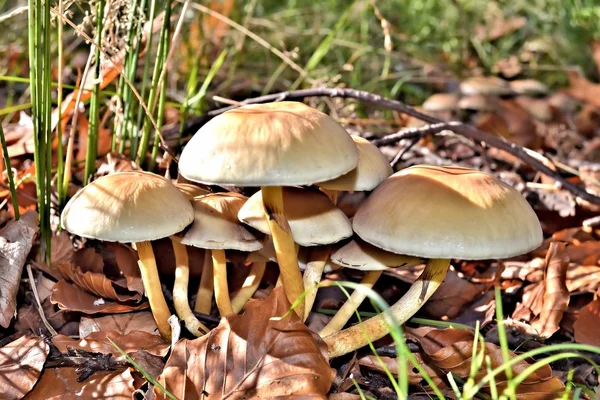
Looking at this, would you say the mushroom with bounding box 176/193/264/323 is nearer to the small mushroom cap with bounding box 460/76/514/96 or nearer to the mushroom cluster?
the mushroom cluster

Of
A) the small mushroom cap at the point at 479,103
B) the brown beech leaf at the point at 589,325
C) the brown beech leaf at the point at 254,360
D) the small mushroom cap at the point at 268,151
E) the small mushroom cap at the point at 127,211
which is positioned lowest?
the brown beech leaf at the point at 589,325

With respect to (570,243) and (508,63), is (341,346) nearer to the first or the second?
(570,243)

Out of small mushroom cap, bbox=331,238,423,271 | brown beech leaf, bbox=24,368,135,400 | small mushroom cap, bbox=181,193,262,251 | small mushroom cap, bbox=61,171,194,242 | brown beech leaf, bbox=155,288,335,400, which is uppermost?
small mushroom cap, bbox=61,171,194,242

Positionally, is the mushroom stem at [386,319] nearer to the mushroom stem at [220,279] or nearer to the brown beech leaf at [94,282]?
the mushroom stem at [220,279]

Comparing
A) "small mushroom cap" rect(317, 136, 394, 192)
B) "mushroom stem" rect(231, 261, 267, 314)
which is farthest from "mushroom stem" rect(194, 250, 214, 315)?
"small mushroom cap" rect(317, 136, 394, 192)

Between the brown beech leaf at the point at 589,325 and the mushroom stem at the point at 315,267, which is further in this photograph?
the brown beech leaf at the point at 589,325

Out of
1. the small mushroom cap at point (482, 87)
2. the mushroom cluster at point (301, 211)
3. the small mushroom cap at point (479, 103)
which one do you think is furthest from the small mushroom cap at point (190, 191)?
the small mushroom cap at point (482, 87)

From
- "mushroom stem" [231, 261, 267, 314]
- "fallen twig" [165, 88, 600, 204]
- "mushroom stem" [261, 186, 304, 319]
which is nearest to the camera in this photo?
"mushroom stem" [261, 186, 304, 319]

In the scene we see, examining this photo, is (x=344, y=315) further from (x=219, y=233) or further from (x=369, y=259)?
(x=219, y=233)
